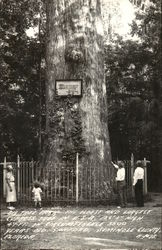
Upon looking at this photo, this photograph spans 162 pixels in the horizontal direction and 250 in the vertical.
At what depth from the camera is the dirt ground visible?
9125 mm

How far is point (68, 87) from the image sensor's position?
52.1 feet

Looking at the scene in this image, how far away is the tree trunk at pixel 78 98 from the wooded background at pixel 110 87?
7389mm

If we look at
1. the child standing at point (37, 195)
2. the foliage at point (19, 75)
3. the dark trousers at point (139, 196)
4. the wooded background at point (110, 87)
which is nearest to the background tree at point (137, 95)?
the wooded background at point (110, 87)

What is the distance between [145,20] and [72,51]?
878 centimetres

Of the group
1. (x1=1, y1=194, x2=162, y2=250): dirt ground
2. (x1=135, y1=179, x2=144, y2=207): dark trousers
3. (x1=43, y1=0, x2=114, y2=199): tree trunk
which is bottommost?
(x1=1, y1=194, x2=162, y2=250): dirt ground

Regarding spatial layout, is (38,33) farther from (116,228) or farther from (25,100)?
(116,228)

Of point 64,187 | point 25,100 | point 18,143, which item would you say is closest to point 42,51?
point 25,100

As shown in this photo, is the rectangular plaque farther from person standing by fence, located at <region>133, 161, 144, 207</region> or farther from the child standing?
the child standing

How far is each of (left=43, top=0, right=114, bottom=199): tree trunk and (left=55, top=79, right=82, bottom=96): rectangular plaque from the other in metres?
0.13

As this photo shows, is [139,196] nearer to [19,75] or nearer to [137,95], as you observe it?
[137,95]

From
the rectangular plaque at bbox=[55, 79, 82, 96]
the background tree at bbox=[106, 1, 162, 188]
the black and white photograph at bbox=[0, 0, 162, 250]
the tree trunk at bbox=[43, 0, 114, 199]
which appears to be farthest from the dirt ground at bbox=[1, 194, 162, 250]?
the background tree at bbox=[106, 1, 162, 188]

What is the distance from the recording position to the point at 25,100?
998 inches

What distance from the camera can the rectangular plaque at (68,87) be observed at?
15773 mm

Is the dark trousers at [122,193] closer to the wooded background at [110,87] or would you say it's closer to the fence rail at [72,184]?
the fence rail at [72,184]
